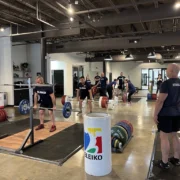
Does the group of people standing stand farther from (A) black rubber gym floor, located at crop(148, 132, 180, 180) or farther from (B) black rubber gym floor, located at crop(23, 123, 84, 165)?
(A) black rubber gym floor, located at crop(148, 132, 180, 180)

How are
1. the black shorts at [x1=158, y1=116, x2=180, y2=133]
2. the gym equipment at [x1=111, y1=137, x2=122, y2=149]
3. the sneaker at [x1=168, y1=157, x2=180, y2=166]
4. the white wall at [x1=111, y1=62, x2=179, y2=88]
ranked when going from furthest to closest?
the white wall at [x1=111, y1=62, x2=179, y2=88] < the gym equipment at [x1=111, y1=137, x2=122, y2=149] < the sneaker at [x1=168, y1=157, x2=180, y2=166] < the black shorts at [x1=158, y1=116, x2=180, y2=133]

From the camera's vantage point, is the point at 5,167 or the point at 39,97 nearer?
the point at 5,167

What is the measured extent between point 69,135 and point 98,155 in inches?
77.6

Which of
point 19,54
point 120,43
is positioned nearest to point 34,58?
point 19,54

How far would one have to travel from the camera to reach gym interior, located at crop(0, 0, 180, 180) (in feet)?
9.12

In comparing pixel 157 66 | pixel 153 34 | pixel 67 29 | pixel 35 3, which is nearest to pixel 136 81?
pixel 157 66

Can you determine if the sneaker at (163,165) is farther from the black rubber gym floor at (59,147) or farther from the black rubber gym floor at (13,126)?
the black rubber gym floor at (13,126)

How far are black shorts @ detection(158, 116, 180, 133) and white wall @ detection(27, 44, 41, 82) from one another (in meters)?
8.62

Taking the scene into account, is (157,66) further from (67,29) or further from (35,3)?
(35,3)

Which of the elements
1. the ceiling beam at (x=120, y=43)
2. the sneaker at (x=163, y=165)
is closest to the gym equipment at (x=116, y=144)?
the sneaker at (x=163, y=165)

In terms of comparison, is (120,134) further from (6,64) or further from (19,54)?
(19,54)

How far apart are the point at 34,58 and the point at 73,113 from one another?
4746 millimetres

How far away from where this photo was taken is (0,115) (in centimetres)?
593

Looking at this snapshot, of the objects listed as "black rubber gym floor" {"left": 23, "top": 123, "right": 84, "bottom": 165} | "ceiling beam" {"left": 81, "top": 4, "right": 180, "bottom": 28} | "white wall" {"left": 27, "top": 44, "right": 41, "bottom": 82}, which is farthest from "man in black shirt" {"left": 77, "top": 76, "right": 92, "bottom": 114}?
"white wall" {"left": 27, "top": 44, "right": 41, "bottom": 82}
